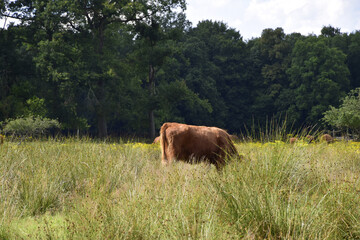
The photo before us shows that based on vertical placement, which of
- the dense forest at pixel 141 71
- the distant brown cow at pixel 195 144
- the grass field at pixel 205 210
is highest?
the dense forest at pixel 141 71

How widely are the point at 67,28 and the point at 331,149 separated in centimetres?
2396

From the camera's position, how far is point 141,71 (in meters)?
31.7

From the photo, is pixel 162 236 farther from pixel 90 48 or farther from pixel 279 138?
pixel 90 48

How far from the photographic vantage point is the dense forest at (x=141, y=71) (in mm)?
26562

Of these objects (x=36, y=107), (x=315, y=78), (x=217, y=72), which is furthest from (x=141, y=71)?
(x=315, y=78)

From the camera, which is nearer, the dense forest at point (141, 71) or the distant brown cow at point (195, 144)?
the distant brown cow at point (195, 144)

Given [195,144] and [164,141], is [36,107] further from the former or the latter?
[195,144]

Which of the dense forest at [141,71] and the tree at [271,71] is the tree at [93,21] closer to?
the dense forest at [141,71]

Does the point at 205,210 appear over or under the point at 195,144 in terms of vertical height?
under

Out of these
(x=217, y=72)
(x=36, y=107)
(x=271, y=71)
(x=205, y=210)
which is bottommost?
(x=205, y=210)

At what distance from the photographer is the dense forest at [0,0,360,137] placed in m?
26.6

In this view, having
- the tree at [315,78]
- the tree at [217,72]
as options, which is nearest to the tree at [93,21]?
the tree at [217,72]

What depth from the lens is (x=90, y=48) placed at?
2816 cm

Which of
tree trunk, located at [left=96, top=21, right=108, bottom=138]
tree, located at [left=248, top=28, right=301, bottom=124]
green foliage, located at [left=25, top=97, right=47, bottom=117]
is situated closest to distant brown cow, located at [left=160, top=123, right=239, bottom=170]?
green foliage, located at [left=25, top=97, right=47, bottom=117]
